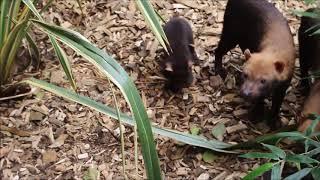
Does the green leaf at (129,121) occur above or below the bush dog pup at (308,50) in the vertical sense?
below

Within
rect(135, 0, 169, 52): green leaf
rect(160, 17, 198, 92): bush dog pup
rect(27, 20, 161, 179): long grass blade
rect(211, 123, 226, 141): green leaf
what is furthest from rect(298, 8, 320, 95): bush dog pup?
rect(27, 20, 161, 179): long grass blade

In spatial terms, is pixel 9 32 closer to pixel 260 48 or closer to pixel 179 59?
pixel 179 59

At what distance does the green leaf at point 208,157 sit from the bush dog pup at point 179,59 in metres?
0.62

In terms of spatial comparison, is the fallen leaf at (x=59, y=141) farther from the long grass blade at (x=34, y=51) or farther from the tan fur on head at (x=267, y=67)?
the tan fur on head at (x=267, y=67)

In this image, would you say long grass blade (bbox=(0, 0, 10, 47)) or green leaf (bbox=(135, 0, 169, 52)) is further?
long grass blade (bbox=(0, 0, 10, 47))

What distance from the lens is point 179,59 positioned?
3918 mm

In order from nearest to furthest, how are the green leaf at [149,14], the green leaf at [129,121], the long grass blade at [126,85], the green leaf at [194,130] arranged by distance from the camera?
the long grass blade at [126,85] < the green leaf at [149,14] < the green leaf at [129,121] < the green leaf at [194,130]

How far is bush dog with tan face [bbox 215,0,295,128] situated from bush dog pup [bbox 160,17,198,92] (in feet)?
0.90

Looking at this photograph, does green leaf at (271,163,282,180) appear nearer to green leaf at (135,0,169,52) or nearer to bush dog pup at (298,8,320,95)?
green leaf at (135,0,169,52)

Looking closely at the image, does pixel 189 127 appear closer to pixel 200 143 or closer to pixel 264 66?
pixel 200 143

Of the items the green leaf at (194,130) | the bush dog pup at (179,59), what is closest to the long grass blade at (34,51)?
the bush dog pup at (179,59)

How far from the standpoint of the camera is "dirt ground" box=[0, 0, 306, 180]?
11.4 feet

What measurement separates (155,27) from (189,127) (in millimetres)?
1252

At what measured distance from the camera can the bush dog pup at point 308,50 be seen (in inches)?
144
